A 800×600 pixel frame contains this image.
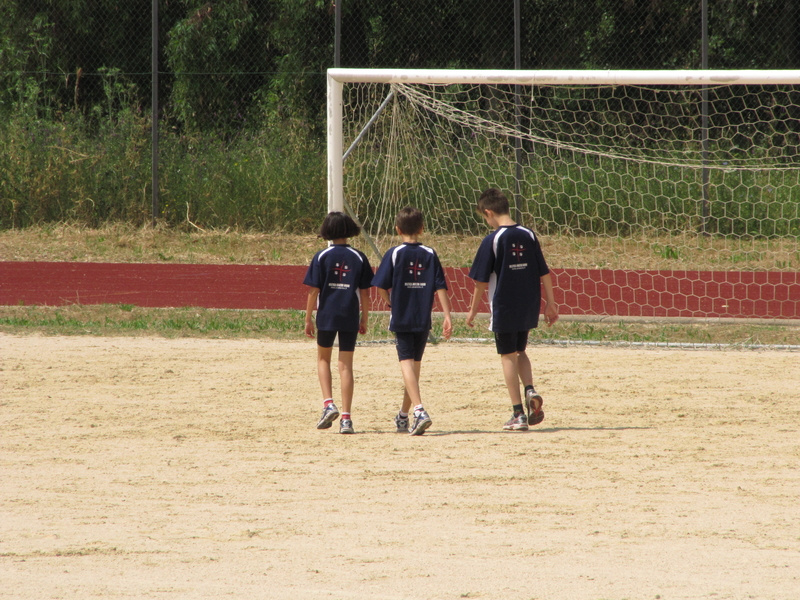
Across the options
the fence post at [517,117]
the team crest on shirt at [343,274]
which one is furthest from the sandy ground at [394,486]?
the fence post at [517,117]

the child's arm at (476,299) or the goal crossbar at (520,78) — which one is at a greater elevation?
the goal crossbar at (520,78)

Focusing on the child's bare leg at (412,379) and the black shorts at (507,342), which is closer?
the child's bare leg at (412,379)

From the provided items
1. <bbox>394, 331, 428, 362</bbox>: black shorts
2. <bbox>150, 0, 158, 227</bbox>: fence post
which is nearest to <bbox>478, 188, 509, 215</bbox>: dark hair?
<bbox>394, 331, 428, 362</bbox>: black shorts

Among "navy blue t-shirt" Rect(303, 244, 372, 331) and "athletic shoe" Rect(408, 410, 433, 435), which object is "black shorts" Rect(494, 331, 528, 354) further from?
"navy blue t-shirt" Rect(303, 244, 372, 331)

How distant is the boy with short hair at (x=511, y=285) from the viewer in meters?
5.66

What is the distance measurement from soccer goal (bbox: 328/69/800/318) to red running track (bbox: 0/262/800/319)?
35mm

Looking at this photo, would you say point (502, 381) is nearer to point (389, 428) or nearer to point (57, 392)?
point (389, 428)

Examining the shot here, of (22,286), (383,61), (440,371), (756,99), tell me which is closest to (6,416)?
(440,371)

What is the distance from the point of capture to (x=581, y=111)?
577 inches

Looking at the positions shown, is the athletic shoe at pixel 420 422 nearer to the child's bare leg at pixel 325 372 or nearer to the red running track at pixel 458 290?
the child's bare leg at pixel 325 372

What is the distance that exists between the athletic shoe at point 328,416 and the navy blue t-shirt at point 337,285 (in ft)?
1.55

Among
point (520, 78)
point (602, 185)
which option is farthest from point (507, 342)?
point (602, 185)

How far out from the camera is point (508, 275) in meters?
5.66

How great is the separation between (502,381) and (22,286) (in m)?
7.19
